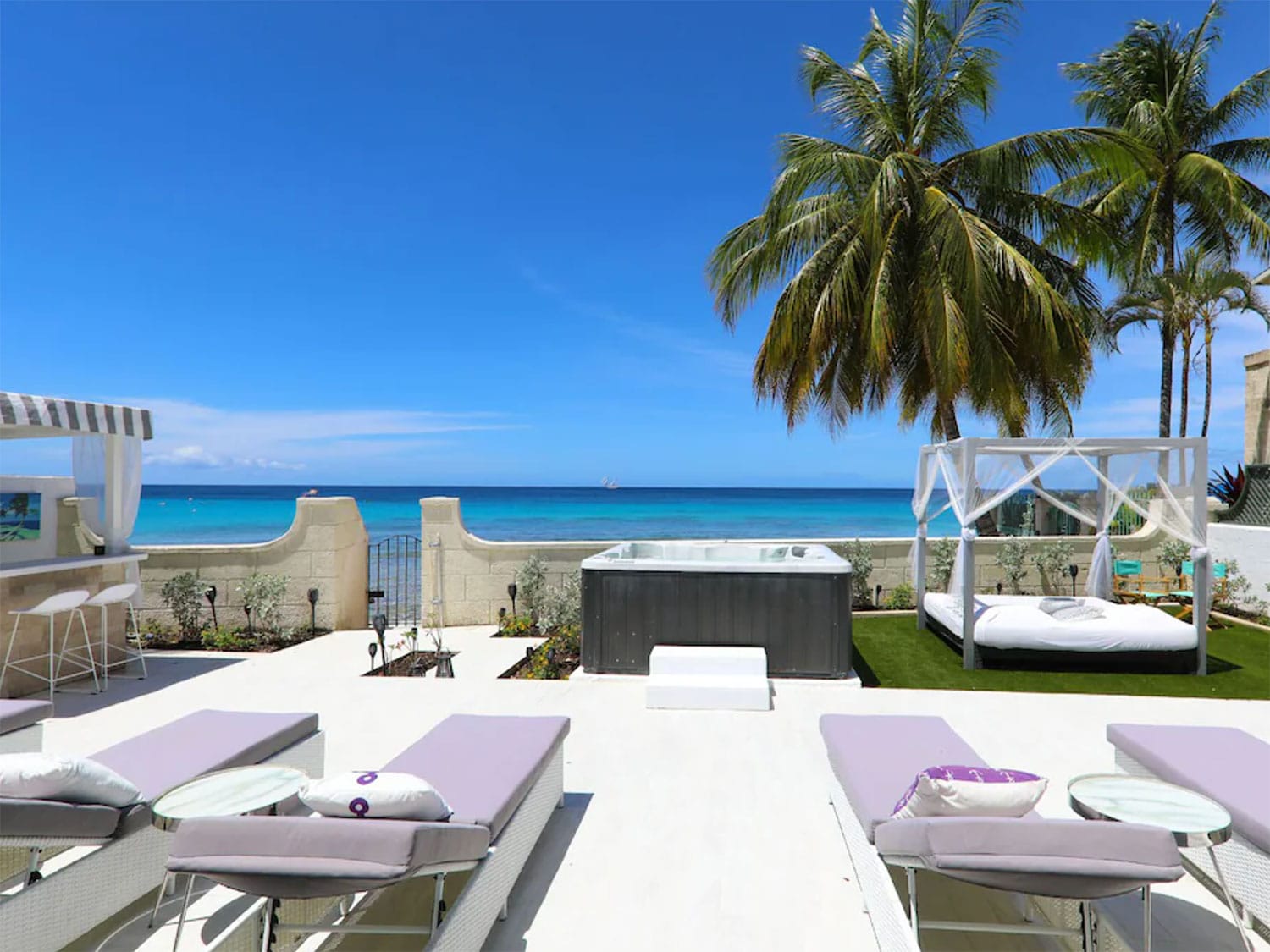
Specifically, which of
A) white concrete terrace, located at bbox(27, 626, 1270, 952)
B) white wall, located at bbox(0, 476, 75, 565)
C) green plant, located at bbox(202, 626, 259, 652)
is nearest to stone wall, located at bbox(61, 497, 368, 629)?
green plant, located at bbox(202, 626, 259, 652)

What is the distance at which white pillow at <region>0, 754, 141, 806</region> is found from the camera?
2.36m

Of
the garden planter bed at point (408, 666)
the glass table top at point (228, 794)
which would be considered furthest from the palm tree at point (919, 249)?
the glass table top at point (228, 794)

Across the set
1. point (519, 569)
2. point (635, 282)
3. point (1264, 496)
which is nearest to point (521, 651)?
point (519, 569)

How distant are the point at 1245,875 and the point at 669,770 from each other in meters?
2.59

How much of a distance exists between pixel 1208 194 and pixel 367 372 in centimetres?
3699

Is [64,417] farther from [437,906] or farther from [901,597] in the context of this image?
[901,597]

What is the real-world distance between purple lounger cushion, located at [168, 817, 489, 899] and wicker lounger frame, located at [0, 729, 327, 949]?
0.70m

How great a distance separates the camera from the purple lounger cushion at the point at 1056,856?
201 centimetres

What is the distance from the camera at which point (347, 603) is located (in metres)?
8.82

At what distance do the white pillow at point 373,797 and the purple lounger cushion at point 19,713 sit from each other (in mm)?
2345

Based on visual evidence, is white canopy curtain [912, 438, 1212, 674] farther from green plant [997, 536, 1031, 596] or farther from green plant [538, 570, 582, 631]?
green plant [538, 570, 582, 631]

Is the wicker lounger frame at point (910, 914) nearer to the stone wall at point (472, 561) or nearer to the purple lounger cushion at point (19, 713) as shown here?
the purple lounger cushion at point (19, 713)

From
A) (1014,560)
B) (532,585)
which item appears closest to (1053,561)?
(1014,560)

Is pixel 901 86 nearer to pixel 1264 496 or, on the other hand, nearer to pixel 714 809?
pixel 1264 496
